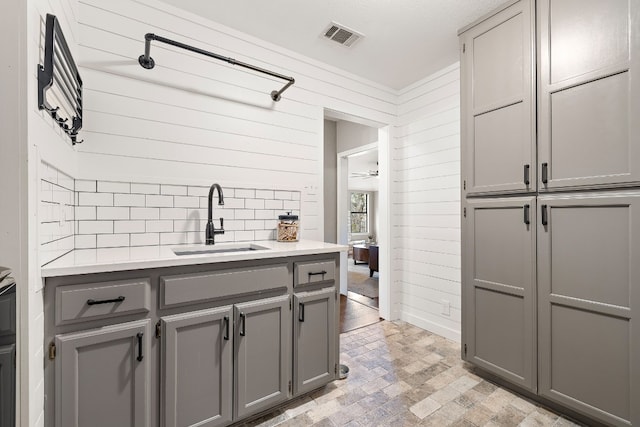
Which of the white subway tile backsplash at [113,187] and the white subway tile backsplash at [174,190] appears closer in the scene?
the white subway tile backsplash at [113,187]

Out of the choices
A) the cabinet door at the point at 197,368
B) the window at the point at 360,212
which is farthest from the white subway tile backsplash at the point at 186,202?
the window at the point at 360,212

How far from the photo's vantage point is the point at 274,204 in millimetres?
2459

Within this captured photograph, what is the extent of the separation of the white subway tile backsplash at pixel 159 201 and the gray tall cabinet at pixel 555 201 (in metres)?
2.15

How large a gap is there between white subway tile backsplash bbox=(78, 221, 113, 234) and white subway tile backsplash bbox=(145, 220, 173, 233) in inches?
7.9

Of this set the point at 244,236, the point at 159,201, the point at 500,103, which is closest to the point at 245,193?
the point at 244,236

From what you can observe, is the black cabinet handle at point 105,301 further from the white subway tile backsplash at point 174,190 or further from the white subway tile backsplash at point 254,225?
the white subway tile backsplash at point 254,225

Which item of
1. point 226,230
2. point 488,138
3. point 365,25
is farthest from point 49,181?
point 488,138

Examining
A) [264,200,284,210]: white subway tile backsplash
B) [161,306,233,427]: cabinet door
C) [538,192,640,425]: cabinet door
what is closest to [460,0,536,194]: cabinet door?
[538,192,640,425]: cabinet door

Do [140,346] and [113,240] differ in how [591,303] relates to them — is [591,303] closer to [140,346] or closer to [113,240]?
[140,346]

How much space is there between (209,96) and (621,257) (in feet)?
8.78

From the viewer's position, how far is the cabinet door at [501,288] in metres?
1.84

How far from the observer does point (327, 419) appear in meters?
1.68

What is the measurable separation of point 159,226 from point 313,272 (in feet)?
3.53

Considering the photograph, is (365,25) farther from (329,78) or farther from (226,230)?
(226,230)
